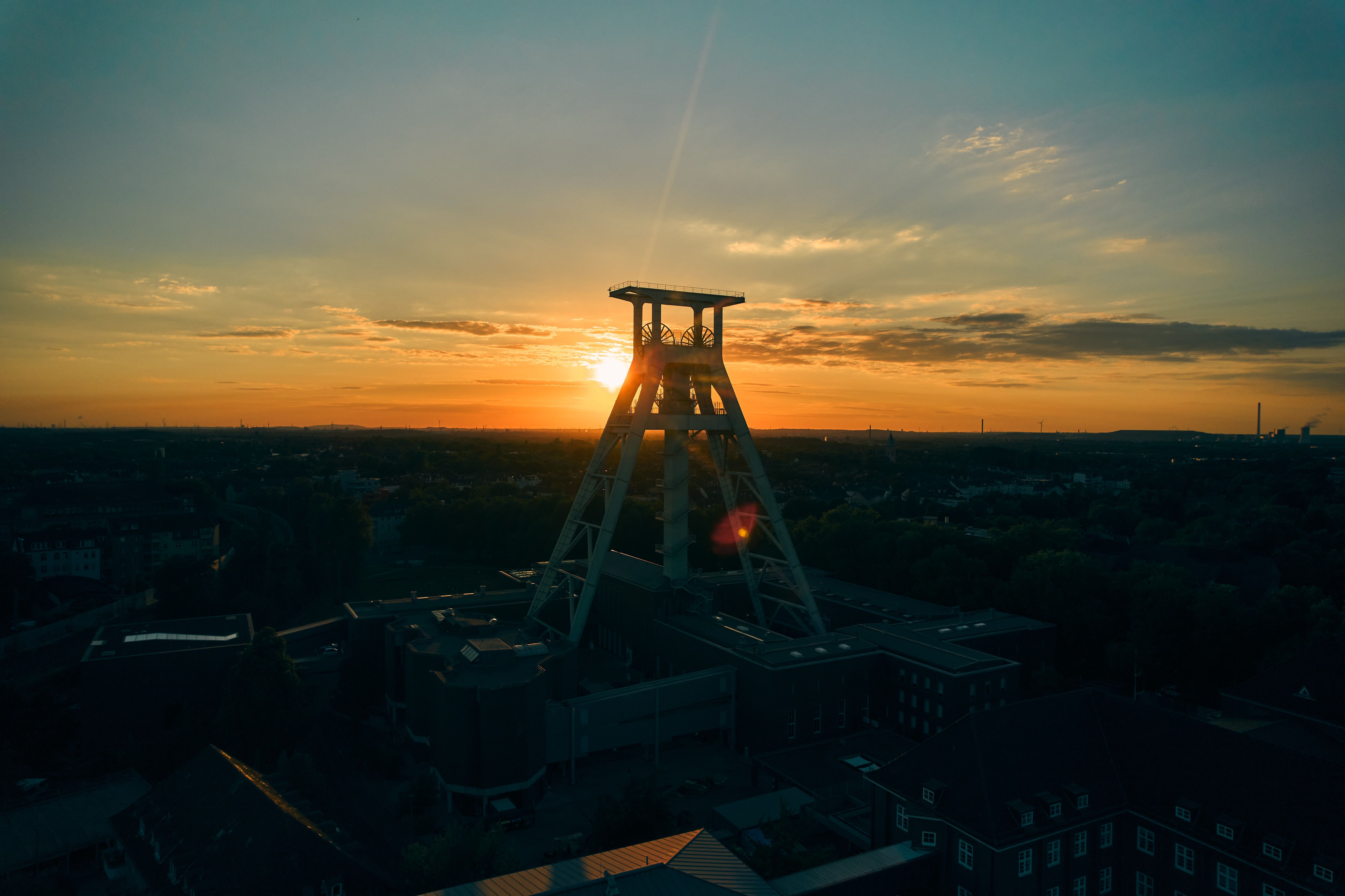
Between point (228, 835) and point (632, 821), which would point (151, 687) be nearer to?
point (228, 835)

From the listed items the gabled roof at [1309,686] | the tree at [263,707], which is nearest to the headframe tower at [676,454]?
the tree at [263,707]

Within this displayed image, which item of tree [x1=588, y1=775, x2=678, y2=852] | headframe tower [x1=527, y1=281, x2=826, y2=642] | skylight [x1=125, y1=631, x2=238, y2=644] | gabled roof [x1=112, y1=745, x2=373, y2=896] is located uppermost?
headframe tower [x1=527, y1=281, x2=826, y2=642]

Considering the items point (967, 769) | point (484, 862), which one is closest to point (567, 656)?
point (484, 862)

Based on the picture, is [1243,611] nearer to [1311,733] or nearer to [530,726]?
[1311,733]

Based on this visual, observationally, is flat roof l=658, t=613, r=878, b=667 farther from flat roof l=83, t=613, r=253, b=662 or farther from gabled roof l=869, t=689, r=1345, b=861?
flat roof l=83, t=613, r=253, b=662

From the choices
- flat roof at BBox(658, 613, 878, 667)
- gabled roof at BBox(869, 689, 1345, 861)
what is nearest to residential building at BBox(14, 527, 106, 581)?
flat roof at BBox(658, 613, 878, 667)

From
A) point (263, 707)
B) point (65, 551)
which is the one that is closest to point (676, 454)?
point (263, 707)
